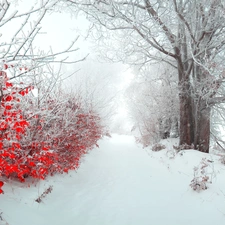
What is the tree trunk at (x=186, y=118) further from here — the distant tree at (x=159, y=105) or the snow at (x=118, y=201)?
the distant tree at (x=159, y=105)

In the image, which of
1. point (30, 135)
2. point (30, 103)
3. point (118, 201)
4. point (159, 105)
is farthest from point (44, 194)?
point (159, 105)

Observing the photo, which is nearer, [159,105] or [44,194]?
[44,194]

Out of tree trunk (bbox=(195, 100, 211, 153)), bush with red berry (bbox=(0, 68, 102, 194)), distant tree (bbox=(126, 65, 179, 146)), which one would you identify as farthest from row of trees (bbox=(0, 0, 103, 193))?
distant tree (bbox=(126, 65, 179, 146))

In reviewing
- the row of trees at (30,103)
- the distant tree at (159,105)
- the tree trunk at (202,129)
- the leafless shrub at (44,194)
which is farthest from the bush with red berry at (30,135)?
the distant tree at (159,105)

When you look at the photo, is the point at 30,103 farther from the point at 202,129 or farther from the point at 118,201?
the point at 202,129

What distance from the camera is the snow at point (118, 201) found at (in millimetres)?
2832

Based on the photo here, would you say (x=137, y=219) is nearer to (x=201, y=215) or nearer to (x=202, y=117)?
(x=201, y=215)

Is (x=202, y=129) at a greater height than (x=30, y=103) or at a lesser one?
lesser

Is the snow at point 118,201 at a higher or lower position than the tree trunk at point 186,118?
lower

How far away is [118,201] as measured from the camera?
3.83 meters

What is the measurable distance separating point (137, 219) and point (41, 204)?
5.33ft

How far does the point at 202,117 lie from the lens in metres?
6.80

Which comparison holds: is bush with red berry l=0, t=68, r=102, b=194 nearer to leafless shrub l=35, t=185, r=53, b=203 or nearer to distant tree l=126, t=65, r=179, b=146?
leafless shrub l=35, t=185, r=53, b=203

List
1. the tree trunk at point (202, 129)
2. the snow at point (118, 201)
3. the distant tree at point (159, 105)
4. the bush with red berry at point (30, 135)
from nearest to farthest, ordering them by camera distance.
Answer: the bush with red berry at point (30, 135) → the snow at point (118, 201) → the tree trunk at point (202, 129) → the distant tree at point (159, 105)
